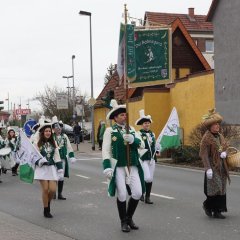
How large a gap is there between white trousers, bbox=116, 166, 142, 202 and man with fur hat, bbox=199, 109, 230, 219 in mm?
1380

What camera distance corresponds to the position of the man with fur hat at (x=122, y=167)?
774 cm

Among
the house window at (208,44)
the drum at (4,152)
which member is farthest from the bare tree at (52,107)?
the drum at (4,152)

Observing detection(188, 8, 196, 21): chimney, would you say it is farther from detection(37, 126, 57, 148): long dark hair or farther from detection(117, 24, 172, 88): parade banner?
detection(37, 126, 57, 148): long dark hair

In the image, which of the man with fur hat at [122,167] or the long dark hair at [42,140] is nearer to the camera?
the man with fur hat at [122,167]

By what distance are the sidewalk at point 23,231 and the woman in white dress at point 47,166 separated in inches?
24.3

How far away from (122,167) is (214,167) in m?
1.74

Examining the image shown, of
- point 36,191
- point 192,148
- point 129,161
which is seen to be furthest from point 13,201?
point 192,148

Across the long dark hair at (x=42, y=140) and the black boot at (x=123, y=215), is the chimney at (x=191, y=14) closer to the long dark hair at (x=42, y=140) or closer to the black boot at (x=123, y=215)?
the long dark hair at (x=42, y=140)

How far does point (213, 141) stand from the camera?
28.7 feet

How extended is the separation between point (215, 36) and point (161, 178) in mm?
11317

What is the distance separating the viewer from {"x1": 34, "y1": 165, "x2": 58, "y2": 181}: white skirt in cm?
938

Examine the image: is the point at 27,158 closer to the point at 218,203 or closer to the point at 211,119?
the point at 211,119

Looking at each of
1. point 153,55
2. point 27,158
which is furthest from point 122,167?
point 153,55

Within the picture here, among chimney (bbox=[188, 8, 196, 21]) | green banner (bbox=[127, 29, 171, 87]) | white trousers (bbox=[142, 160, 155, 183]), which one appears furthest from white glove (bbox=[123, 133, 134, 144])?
chimney (bbox=[188, 8, 196, 21])
